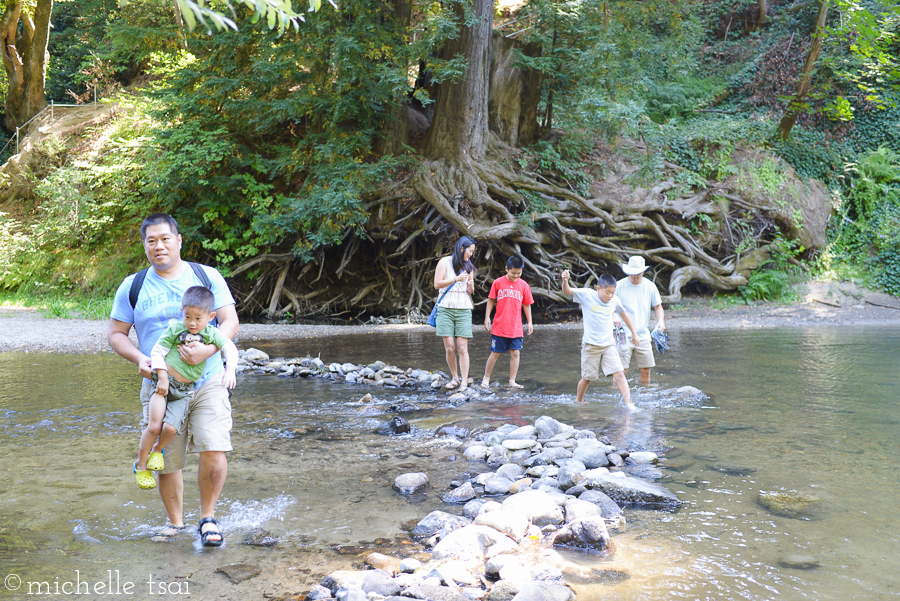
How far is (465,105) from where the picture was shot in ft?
50.4

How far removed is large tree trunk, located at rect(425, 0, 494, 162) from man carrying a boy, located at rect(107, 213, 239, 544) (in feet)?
40.3

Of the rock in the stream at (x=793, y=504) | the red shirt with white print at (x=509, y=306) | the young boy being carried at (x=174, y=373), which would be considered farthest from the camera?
the red shirt with white print at (x=509, y=306)

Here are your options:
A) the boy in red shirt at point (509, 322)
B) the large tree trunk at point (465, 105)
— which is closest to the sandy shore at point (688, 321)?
the large tree trunk at point (465, 105)

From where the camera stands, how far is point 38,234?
17859mm

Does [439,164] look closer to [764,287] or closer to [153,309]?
[764,287]

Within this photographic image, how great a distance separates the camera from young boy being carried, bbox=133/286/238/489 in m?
3.33

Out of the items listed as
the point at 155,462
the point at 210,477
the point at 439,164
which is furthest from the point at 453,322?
the point at 439,164

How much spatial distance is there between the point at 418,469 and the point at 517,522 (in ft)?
4.46

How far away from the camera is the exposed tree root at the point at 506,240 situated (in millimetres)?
15250

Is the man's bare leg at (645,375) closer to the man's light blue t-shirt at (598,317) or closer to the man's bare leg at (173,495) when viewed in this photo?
the man's light blue t-shirt at (598,317)

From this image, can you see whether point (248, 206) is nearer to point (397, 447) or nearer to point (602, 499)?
point (397, 447)

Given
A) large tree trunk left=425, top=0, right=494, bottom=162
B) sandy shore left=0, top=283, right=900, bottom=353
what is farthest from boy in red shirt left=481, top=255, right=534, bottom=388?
large tree trunk left=425, top=0, right=494, bottom=162

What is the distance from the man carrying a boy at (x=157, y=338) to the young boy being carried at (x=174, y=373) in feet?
0.25

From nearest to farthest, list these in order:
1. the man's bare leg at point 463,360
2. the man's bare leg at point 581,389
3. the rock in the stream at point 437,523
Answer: the rock in the stream at point 437,523
the man's bare leg at point 581,389
the man's bare leg at point 463,360
